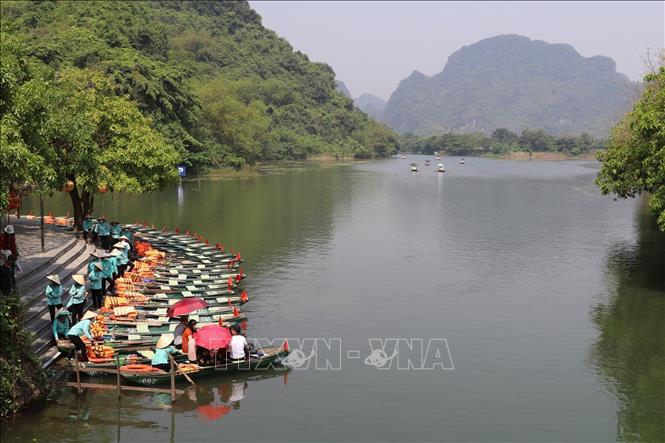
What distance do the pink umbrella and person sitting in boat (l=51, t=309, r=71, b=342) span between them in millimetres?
3872

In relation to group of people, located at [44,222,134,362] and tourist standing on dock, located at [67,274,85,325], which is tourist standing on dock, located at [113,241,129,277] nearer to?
group of people, located at [44,222,134,362]

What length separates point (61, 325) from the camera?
20.7m

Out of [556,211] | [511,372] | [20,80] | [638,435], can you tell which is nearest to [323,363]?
[511,372]

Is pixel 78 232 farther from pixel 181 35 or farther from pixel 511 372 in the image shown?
pixel 181 35

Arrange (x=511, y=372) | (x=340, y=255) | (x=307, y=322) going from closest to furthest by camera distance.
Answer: (x=511, y=372)
(x=307, y=322)
(x=340, y=255)

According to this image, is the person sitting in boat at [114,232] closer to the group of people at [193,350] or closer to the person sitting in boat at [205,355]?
the group of people at [193,350]

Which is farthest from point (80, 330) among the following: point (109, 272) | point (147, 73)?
point (147, 73)

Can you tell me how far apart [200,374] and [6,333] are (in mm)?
5776

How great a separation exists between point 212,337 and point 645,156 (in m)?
24.9

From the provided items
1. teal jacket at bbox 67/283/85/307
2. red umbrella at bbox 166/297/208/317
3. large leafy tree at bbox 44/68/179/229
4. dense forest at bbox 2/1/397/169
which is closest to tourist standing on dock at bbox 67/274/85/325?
teal jacket at bbox 67/283/85/307

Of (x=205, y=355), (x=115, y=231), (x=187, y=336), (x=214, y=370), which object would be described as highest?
(x=115, y=231)

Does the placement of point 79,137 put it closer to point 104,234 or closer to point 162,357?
point 104,234

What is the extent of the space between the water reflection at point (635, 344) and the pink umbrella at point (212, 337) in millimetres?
11679

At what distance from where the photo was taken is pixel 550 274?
38.2 meters
